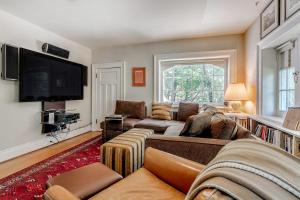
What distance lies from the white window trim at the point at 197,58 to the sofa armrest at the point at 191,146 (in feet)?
8.70

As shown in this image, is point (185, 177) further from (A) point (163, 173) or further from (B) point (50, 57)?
(B) point (50, 57)

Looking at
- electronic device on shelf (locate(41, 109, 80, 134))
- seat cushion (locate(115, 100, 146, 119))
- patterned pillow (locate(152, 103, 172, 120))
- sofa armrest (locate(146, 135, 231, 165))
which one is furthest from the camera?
seat cushion (locate(115, 100, 146, 119))

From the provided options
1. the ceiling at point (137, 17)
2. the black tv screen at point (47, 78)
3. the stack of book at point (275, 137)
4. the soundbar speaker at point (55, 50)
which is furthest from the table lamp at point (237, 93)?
the soundbar speaker at point (55, 50)

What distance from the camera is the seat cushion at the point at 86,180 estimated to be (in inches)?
47.9

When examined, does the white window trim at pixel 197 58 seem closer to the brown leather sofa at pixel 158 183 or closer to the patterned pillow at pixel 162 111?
the patterned pillow at pixel 162 111

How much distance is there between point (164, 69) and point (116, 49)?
4.50 ft

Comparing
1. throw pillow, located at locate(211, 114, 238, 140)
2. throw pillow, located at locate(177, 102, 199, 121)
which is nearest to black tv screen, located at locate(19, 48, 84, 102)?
throw pillow, located at locate(177, 102, 199, 121)

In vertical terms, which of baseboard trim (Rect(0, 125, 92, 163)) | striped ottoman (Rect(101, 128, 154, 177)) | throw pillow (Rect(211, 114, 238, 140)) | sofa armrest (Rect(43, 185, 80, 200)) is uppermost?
throw pillow (Rect(211, 114, 238, 140))

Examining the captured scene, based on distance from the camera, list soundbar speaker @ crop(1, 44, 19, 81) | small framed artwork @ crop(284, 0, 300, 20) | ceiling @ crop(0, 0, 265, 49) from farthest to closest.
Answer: soundbar speaker @ crop(1, 44, 19, 81)
ceiling @ crop(0, 0, 265, 49)
small framed artwork @ crop(284, 0, 300, 20)

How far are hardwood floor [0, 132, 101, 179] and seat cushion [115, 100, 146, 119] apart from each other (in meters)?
1.02

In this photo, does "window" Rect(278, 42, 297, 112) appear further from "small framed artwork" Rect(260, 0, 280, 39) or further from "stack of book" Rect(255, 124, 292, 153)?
"stack of book" Rect(255, 124, 292, 153)

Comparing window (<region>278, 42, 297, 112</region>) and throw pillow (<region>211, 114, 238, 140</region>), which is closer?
throw pillow (<region>211, 114, 238, 140</region>)

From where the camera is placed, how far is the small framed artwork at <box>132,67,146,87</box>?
4.52m

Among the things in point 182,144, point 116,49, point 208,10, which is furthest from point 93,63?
point 182,144
